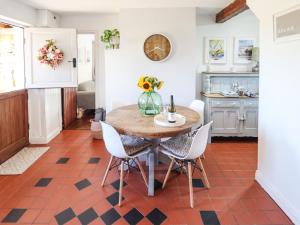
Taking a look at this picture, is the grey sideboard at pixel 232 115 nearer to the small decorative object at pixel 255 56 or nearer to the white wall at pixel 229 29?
the small decorative object at pixel 255 56

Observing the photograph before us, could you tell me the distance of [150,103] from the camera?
10.1ft

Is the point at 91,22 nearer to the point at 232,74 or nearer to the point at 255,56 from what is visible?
the point at 232,74

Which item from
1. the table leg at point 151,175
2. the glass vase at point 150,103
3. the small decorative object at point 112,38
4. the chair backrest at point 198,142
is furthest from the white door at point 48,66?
the chair backrest at point 198,142

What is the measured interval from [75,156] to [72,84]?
4.11 ft

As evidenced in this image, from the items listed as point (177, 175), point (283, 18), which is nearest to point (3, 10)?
point (177, 175)

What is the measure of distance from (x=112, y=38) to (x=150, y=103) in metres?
1.75

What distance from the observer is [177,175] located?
313 cm

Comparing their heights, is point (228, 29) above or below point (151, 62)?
above

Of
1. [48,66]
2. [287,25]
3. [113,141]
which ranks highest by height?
[287,25]

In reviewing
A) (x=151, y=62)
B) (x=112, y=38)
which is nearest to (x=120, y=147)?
(x=151, y=62)

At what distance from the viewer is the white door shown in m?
4.12

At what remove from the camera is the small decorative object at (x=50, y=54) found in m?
4.11

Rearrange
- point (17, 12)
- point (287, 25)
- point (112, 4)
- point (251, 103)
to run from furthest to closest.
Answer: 1. point (251, 103)
2. point (112, 4)
3. point (17, 12)
4. point (287, 25)

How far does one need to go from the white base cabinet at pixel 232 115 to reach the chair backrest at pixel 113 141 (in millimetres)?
2397
